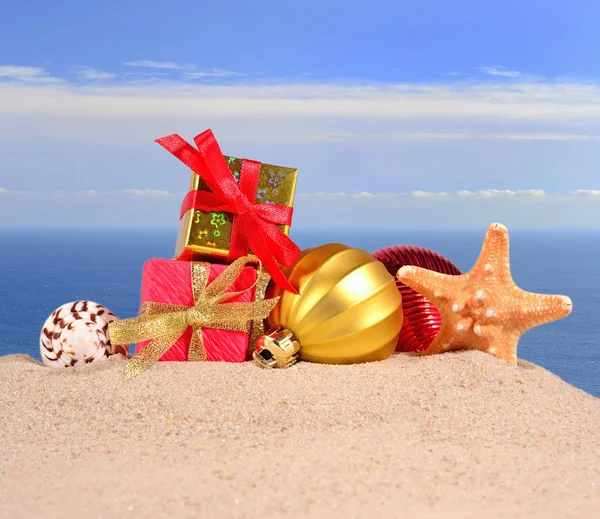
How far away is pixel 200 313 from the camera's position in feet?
12.9

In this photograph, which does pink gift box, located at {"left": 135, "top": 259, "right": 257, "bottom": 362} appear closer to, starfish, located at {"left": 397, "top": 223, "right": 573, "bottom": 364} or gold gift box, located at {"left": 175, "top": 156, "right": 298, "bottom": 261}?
gold gift box, located at {"left": 175, "top": 156, "right": 298, "bottom": 261}

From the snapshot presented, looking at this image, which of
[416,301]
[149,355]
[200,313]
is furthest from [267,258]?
[416,301]

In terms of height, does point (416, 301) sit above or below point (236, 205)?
below

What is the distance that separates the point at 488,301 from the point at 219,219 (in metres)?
1.51

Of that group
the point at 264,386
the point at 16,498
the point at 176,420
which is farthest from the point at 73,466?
the point at 264,386

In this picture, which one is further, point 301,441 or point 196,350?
point 196,350

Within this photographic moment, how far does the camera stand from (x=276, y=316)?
401cm

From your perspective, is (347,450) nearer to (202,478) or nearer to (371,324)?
(202,478)

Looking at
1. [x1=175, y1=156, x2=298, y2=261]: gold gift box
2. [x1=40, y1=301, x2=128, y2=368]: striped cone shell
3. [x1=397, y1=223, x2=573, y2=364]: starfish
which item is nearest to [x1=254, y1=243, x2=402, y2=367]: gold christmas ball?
[x1=397, y1=223, x2=573, y2=364]: starfish

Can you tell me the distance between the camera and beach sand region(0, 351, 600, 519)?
254 cm

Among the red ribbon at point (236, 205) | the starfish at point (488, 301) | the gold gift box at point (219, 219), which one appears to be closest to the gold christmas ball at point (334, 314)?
the red ribbon at point (236, 205)

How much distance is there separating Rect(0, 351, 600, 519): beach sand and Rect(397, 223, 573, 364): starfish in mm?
152

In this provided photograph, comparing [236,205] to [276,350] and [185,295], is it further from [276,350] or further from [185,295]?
[276,350]

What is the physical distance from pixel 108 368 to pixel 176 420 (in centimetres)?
78
